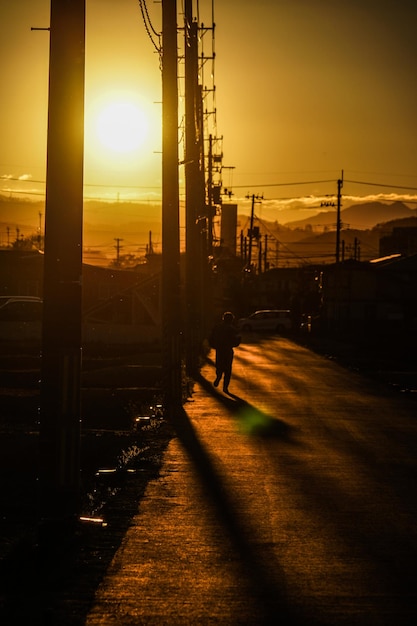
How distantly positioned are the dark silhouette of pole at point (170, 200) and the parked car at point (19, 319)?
29208 mm

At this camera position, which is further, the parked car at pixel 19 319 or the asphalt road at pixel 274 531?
the parked car at pixel 19 319

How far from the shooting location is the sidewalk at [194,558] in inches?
256

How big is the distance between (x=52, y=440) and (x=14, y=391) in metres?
19.2

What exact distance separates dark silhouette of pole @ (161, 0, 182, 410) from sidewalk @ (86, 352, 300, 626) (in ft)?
25.1

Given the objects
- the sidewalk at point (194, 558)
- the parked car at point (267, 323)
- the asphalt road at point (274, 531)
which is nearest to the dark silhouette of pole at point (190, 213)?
the asphalt road at point (274, 531)

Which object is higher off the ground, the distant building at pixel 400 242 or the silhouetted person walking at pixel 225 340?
the distant building at pixel 400 242

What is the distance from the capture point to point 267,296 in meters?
146

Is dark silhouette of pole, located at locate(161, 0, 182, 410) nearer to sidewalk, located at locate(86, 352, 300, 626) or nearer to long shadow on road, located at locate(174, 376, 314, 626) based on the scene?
long shadow on road, located at locate(174, 376, 314, 626)

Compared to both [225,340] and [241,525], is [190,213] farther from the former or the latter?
[241,525]

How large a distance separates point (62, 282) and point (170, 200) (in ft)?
41.6

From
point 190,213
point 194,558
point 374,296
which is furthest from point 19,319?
point 194,558

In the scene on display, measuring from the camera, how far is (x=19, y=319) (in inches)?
1997

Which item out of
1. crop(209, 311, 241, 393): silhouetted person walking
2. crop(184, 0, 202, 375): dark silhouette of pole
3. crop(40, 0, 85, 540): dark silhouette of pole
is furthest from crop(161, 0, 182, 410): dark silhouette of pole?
crop(40, 0, 85, 540): dark silhouette of pole

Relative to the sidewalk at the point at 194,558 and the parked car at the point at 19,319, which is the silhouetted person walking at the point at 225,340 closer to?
the sidewalk at the point at 194,558
